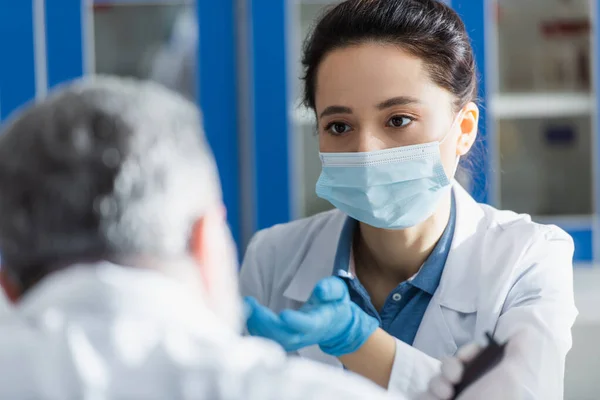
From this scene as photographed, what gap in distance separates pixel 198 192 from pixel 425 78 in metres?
0.79

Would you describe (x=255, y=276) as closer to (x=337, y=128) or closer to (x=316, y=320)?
(x=337, y=128)

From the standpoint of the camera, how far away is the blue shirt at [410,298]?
1391mm

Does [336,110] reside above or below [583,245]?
above

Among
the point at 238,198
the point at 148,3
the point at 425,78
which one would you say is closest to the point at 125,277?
the point at 425,78

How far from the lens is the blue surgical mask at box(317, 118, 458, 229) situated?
1378 millimetres

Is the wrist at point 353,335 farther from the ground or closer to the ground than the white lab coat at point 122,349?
closer to the ground

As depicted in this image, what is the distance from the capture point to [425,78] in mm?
1362

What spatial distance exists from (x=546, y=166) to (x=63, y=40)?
1.75 meters

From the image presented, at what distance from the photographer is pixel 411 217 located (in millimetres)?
1399

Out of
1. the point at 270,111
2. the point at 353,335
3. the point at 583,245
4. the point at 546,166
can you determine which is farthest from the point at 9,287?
the point at 546,166

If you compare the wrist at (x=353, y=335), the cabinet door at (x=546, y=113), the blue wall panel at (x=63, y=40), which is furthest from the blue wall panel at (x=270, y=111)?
the wrist at (x=353, y=335)

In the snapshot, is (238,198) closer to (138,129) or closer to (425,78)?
(425,78)

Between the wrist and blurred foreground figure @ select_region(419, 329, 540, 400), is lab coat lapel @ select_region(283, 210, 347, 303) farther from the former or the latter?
blurred foreground figure @ select_region(419, 329, 540, 400)

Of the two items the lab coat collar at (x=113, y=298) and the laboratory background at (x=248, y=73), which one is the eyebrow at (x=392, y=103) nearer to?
the lab coat collar at (x=113, y=298)
